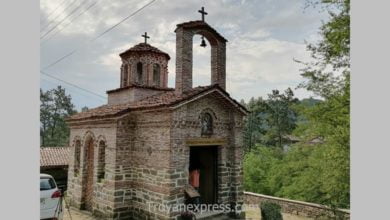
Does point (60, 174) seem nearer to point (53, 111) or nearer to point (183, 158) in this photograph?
point (183, 158)

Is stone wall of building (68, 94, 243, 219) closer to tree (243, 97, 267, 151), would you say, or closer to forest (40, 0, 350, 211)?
forest (40, 0, 350, 211)

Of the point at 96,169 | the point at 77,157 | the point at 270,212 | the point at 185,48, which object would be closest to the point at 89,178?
the point at 96,169

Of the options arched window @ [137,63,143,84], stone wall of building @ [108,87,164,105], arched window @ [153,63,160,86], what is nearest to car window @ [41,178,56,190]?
stone wall of building @ [108,87,164,105]

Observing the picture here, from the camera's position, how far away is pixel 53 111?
90.2 feet

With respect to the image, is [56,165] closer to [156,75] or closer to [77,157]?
[77,157]

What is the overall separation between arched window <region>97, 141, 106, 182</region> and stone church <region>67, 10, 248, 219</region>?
3 centimetres

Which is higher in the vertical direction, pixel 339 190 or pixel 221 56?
pixel 221 56

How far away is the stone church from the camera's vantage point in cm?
855

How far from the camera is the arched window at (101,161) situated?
10.2m

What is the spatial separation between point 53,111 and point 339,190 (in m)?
24.6

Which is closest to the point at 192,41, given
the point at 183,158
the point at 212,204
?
the point at 183,158

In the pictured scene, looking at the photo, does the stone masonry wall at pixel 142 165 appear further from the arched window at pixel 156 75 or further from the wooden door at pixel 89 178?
the arched window at pixel 156 75

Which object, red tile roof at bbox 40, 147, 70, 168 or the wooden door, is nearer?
the wooden door

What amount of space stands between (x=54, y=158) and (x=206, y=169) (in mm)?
9417
